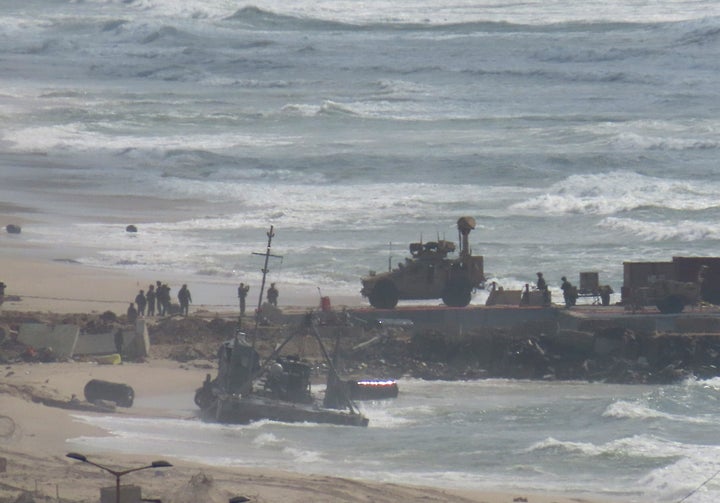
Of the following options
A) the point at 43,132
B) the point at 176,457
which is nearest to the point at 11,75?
the point at 43,132

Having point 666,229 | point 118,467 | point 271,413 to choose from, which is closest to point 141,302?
point 271,413

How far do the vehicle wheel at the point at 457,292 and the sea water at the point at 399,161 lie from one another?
1841mm

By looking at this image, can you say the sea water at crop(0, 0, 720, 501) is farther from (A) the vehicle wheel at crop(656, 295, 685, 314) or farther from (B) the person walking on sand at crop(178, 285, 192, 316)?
(A) the vehicle wheel at crop(656, 295, 685, 314)

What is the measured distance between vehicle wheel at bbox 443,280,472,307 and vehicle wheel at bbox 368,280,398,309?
0.94 m

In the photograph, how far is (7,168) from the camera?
165 feet

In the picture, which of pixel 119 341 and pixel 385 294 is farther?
pixel 385 294

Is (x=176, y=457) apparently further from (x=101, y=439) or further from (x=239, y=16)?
(x=239, y=16)

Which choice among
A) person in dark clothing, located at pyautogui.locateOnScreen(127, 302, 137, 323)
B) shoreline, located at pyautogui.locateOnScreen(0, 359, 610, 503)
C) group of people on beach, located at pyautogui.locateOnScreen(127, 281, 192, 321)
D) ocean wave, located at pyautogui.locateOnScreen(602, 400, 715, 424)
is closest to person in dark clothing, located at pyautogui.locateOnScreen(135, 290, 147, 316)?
group of people on beach, located at pyautogui.locateOnScreen(127, 281, 192, 321)

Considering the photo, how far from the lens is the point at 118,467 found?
18.8 meters

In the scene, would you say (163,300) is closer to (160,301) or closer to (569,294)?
(160,301)

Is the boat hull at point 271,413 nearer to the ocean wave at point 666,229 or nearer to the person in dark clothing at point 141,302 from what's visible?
the person in dark clothing at point 141,302

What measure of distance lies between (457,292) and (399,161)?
81.7 feet

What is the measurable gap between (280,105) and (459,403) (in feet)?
152

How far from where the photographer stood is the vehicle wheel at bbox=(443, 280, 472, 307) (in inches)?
1164
